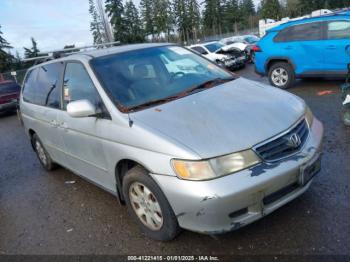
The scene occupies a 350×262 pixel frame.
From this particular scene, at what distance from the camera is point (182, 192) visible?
8.93ft

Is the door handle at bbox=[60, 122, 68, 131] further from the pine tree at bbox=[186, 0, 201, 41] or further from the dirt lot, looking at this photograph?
the pine tree at bbox=[186, 0, 201, 41]

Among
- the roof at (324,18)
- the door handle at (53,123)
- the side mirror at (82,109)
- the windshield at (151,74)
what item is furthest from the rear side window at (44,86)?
the roof at (324,18)

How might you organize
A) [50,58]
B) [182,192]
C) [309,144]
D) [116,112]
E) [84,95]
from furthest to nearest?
[50,58] < [84,95] < [116,112] < [309,144] < [182,192]

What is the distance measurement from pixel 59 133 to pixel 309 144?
3.02m

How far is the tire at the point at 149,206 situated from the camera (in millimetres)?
2973

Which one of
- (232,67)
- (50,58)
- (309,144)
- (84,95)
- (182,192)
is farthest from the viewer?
(232,67)

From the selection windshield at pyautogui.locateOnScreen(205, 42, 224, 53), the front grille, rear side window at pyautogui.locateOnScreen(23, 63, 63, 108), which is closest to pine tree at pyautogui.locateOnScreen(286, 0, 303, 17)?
windshield at pyautogui.locateOnScreen(205, 42, 224, 53)

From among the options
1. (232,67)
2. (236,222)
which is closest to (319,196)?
(236,222)

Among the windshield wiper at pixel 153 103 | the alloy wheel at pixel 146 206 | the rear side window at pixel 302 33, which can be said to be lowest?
the alloy wheel at pixel 146 206

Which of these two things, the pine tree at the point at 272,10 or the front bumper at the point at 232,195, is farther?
the pine tree at the point at 272,10

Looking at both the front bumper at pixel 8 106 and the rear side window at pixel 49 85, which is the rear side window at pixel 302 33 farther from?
the front bumper at pixel 8 106

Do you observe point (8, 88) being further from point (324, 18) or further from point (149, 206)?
point (149, 206)

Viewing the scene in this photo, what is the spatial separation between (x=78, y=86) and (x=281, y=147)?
7.81ft

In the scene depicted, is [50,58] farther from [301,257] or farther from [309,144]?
[301,257]
